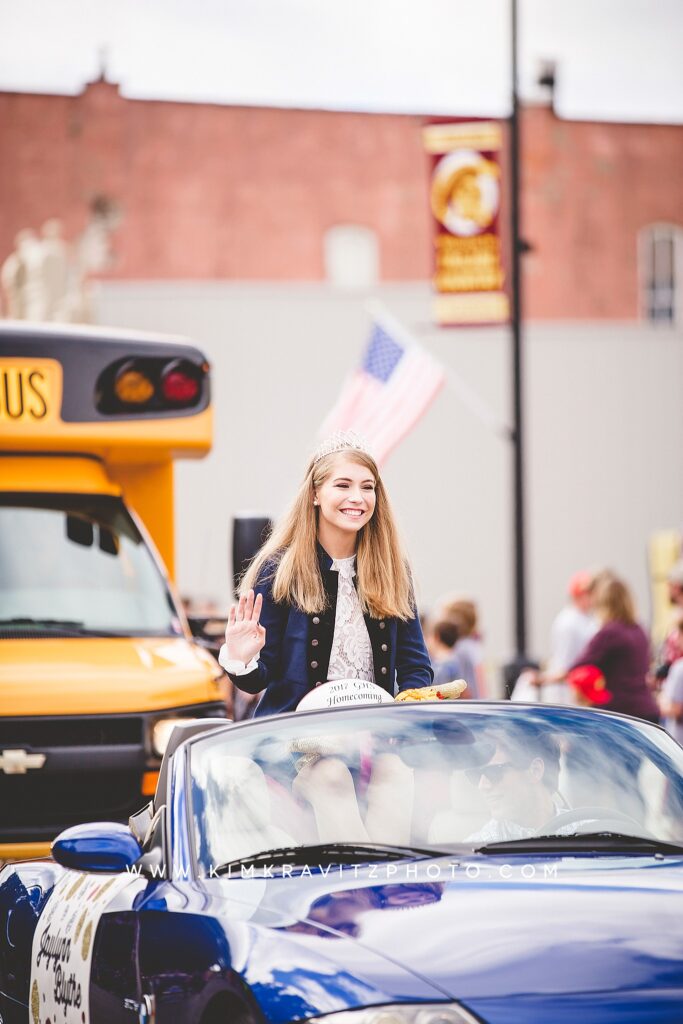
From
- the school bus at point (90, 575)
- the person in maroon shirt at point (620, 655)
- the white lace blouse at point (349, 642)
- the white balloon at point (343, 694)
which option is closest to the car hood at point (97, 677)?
the school bus at point (90, 575)

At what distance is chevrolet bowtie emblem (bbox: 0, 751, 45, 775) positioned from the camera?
25.2 ft

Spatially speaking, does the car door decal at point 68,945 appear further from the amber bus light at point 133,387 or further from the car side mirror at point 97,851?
the amber bus light at point 133,387

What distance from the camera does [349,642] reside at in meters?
5.74

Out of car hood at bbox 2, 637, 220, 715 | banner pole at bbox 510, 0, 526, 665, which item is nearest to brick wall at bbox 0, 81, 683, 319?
banner pole at bbox 510, 0, 526, 665

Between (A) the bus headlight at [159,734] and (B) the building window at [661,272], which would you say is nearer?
(A) the bus headlight at [159,734]

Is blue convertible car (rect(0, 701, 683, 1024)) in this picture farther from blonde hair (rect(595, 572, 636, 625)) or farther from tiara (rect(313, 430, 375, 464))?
blonde hair (rect(595, 572, 636, 625))

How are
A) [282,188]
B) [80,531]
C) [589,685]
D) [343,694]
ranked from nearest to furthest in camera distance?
[343,694] → [80,531] → [589,685] → [282,188]

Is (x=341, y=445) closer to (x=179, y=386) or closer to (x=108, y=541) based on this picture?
(x=108, y=541)

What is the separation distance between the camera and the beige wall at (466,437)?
2416cm

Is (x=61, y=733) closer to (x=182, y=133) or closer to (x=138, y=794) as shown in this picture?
(x=138, y=794)

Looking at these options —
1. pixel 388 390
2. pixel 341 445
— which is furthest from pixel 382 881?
pixel 388 390

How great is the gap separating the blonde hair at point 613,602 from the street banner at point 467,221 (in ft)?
31.9

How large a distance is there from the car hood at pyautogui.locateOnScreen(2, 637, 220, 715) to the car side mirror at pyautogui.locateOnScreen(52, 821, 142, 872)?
11.1 feet

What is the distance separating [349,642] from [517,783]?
4.59 ft
